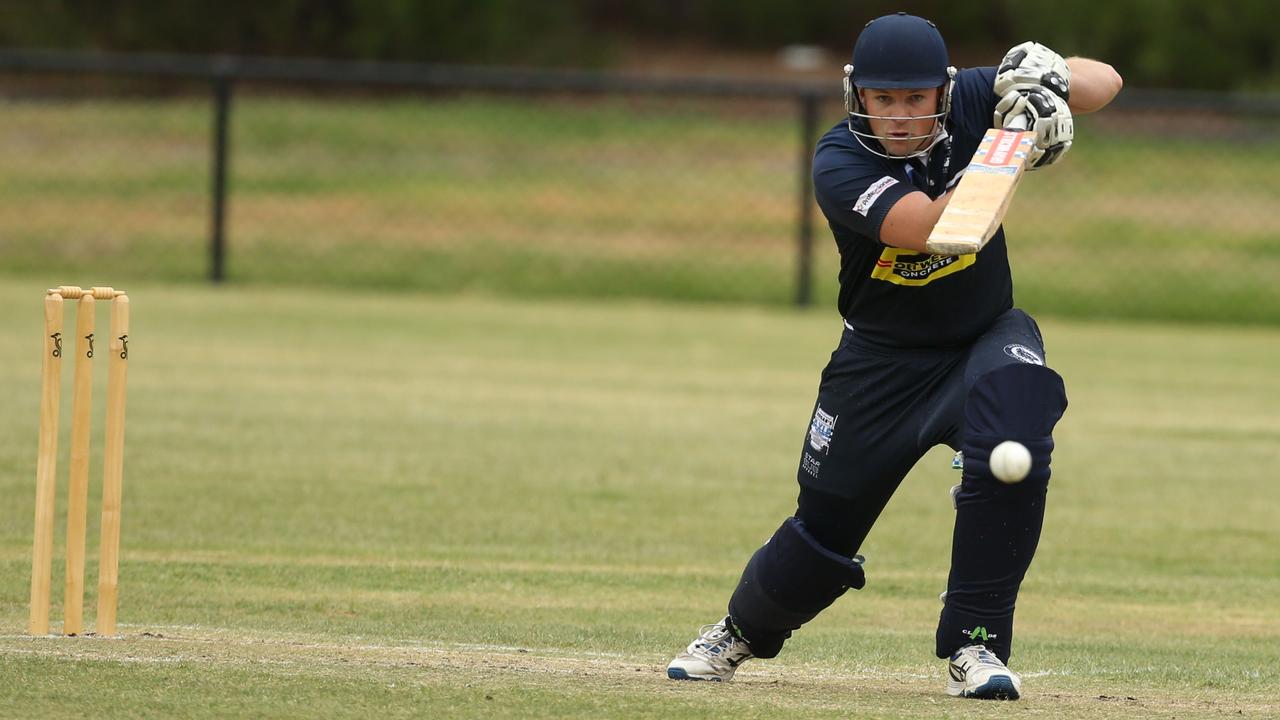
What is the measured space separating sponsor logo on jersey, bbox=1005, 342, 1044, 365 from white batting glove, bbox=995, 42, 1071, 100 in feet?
2.13

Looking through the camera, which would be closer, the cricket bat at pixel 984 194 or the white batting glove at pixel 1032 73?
the cricket bat at pixel 984 194

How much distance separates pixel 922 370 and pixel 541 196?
52.7 feet

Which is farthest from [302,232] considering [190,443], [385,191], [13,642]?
[13,642]

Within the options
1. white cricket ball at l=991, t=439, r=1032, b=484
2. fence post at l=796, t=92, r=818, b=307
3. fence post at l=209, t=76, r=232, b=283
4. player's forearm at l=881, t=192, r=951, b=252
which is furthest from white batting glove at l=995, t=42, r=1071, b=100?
fence post at l=209, t=76, r=232, b=283

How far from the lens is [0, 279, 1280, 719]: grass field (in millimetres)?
4977

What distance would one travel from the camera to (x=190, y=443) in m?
9.42

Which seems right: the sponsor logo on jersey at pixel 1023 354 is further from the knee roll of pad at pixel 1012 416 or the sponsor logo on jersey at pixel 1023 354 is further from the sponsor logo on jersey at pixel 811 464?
the sponsor logo on jersey at pixel 811 464

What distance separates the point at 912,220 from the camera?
15.8ft

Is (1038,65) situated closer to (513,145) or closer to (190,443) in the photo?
(190,443)

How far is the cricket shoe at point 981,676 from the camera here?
16.1ft

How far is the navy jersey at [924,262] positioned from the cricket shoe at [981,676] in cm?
81

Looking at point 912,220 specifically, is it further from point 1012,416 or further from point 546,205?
point 546,205

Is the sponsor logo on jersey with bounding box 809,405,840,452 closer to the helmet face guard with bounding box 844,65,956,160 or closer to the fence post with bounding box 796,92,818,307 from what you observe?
the helmet face guard with bounding box 844,65,956,160

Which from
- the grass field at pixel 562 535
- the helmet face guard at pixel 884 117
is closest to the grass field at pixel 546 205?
the grass field at pixel 562 535
